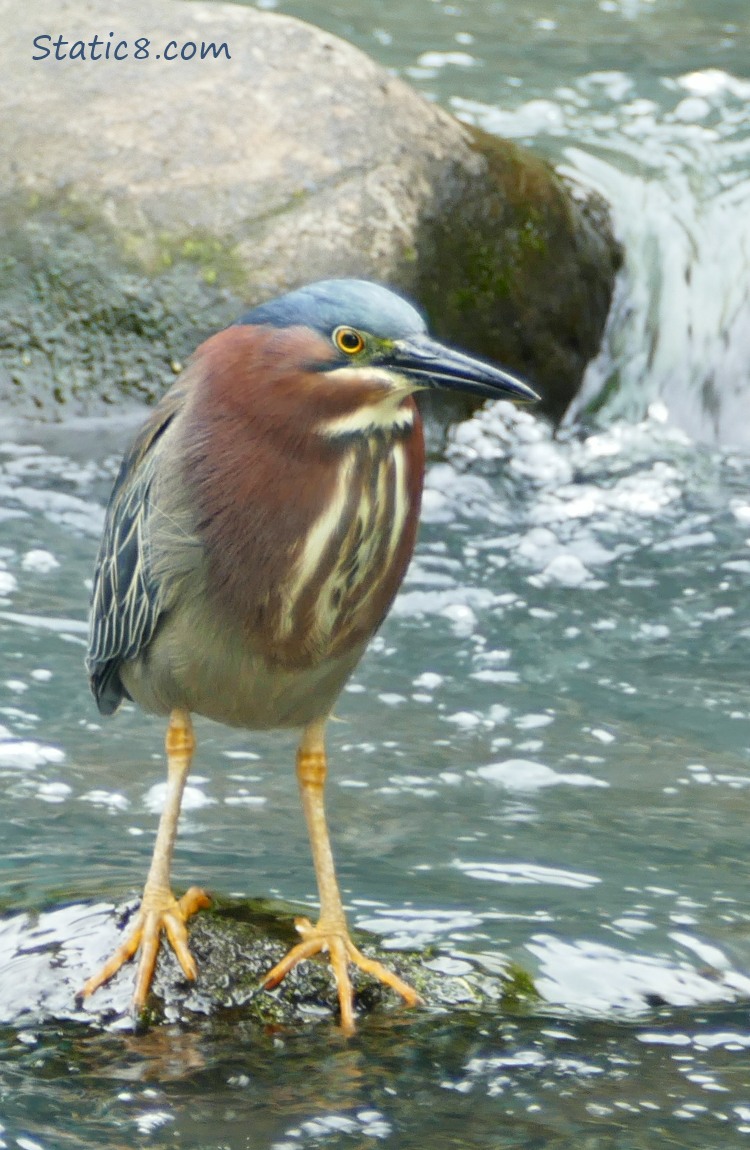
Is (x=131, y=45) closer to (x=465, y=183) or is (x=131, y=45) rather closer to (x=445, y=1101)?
(x=465, y=183)

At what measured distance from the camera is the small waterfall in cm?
754

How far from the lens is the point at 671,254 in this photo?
7.84 m

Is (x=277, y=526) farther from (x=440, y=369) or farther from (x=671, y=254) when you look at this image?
(x=671, y=254)

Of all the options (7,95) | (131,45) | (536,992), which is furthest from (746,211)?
(536,992)

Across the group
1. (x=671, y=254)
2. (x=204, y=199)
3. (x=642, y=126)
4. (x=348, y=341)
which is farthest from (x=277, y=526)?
(x=642, y=126)

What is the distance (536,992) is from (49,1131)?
1.02 metres

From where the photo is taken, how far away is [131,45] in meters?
7.04

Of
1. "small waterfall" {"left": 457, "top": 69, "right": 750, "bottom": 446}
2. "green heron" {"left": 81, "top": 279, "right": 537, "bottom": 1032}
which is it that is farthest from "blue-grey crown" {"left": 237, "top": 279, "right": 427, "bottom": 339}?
"small waterfall" {"left": 457, "top": 69, "right": 750, "bottom": 446}

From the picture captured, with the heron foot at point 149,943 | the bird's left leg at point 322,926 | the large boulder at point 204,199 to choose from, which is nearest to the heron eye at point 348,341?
the bird's left leg at point 322,926

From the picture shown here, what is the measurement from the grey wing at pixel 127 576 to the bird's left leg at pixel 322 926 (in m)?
0.44

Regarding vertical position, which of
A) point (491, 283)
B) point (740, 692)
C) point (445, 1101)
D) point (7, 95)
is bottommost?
point (740, 692)

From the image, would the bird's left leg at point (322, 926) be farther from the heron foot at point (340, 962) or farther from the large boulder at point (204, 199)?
the large boulder at point (204, 199)

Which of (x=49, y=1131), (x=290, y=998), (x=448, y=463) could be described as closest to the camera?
(x=49, y=1131)

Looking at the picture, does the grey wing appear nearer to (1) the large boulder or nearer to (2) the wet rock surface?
(2) the wet rock surface
